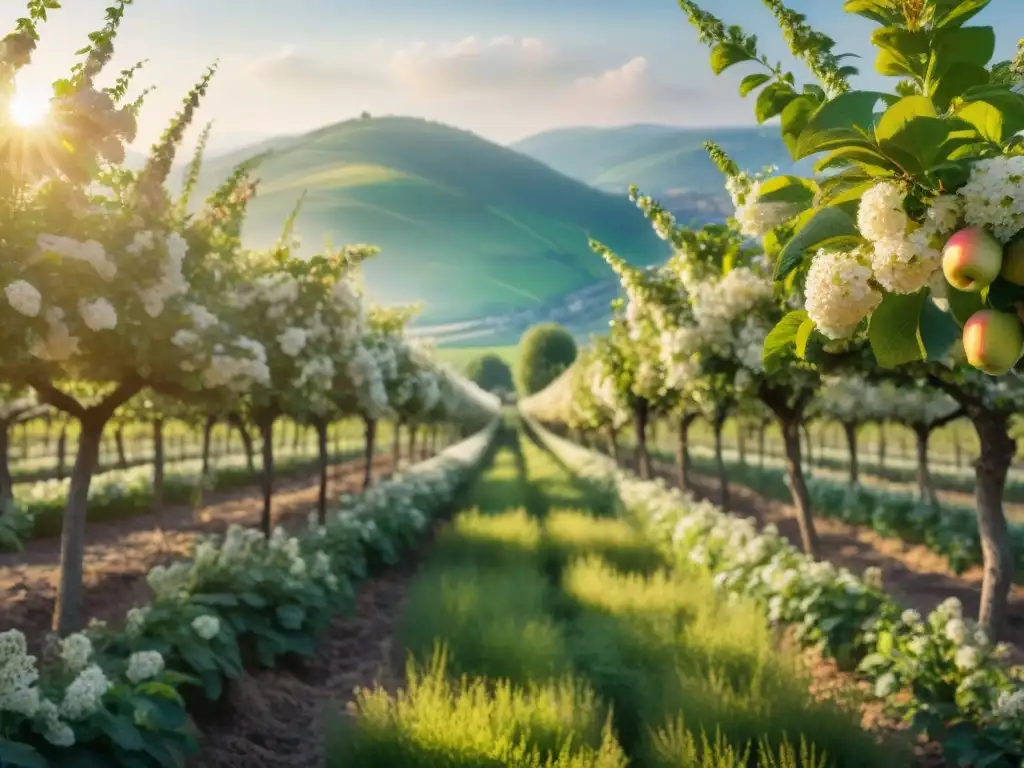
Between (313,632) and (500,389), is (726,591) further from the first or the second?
(500,389)

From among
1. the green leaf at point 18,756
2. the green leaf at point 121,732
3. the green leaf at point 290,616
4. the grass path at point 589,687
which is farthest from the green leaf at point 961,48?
the green leaf at point 290,616

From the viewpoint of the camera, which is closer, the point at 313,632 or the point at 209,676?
the point at 209,676

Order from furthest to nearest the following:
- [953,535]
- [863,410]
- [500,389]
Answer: [500,389], [863,410], [953,535]

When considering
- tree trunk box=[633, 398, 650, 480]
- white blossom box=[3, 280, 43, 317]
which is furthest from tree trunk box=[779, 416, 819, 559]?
tree trunk box=[633, 398, 650, 480]

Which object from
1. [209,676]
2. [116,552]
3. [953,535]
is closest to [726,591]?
[209,676]

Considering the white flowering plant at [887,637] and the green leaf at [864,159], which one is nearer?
the green leaf at [864,159]

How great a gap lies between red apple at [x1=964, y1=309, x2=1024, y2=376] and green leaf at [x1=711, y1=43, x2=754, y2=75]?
35.1 inches

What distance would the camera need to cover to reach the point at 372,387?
1316 centimetres

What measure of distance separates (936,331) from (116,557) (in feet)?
41.2

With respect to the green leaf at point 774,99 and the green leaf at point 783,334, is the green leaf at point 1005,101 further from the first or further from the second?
the green leaf at point 783,334

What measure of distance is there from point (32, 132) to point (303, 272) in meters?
6.02

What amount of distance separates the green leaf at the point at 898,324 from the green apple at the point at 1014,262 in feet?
0.64

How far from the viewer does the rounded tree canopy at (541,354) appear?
121938 millimetres

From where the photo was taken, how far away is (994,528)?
732 cm
